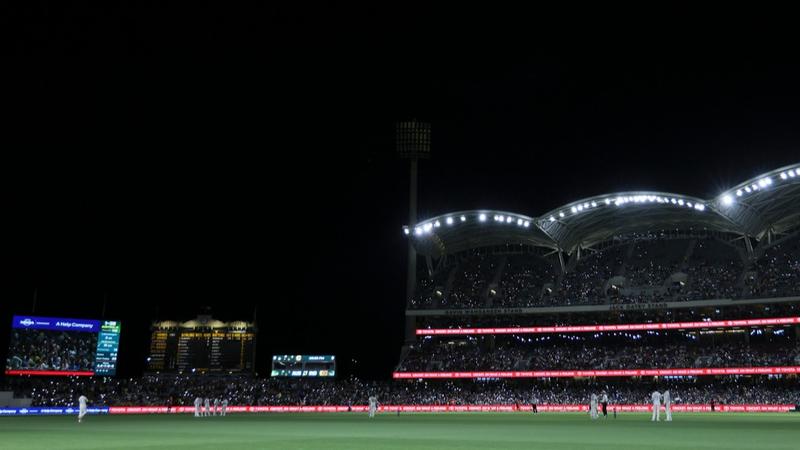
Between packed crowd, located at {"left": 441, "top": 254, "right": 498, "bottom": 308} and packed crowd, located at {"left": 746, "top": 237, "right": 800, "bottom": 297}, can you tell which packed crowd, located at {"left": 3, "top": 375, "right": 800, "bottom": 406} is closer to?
A: packed crowd, located at {"left": 746, "top": 237, "right": 800, "bottom": 297}

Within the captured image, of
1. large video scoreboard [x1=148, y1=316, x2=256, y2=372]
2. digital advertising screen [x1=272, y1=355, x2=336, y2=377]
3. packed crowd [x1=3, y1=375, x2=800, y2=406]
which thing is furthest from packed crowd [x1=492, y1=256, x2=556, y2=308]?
large video scoreboard [x1=148, y1=316, x2=256, y2=372]

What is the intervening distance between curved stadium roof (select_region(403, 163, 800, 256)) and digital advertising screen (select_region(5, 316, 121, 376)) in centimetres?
3659

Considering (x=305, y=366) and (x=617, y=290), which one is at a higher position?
(x=617, y=290)

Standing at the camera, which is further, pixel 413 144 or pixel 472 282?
pixel 413 144

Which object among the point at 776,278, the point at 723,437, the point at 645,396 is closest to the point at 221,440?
the point at 723,437

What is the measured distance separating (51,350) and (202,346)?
29.0 metres

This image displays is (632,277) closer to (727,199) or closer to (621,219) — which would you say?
(621,219)

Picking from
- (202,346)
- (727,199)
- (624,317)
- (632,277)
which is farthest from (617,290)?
(202,346)

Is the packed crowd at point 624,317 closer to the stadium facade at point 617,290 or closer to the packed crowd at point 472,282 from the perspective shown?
the stadium facade at point 617,290

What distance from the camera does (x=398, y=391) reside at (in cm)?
7838

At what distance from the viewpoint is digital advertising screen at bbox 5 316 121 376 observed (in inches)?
2741

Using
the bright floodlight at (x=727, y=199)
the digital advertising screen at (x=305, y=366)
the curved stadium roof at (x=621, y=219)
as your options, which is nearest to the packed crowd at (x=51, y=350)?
the digital advertising screen at (x=305, y=366)

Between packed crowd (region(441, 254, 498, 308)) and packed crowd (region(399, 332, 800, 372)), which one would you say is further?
packed crowd (region(441, 254, 498, 308))

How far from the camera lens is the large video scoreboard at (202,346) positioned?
318ft
